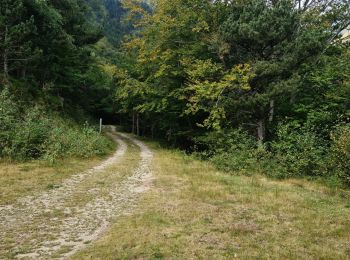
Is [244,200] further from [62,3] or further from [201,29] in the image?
[62,3]

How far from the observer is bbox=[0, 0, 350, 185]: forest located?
1764 cm

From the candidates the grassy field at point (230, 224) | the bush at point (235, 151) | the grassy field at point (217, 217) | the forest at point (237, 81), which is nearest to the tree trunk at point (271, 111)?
the forest at point (237, 81)

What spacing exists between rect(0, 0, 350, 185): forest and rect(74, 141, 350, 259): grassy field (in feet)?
14.1

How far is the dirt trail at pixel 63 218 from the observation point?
22.2 ft

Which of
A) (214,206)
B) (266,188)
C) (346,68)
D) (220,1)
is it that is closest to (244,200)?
(214,206)

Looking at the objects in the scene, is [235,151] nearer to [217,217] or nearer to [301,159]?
[301,159]

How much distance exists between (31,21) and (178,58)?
34.9ft

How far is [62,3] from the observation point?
99.1 feet

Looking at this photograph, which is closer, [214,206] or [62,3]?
[214,206]

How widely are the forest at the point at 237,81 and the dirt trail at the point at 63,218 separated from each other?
6.25m

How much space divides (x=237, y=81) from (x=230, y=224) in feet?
43.5

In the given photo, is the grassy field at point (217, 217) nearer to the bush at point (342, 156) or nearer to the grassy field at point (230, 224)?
the grassy field at point (230, 224)

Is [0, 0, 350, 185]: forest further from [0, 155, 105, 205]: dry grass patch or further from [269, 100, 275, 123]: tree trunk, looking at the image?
[0, 155, 105, 205]: dry grass patch

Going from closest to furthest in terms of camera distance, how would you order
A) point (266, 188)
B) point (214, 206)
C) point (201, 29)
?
point (214, 206) → point (266, 188) → point (201, 29)
